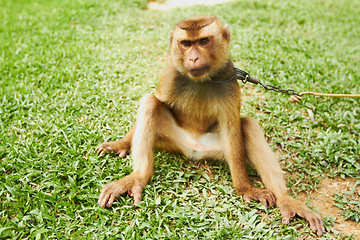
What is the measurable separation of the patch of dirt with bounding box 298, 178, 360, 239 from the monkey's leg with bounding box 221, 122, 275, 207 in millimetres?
658

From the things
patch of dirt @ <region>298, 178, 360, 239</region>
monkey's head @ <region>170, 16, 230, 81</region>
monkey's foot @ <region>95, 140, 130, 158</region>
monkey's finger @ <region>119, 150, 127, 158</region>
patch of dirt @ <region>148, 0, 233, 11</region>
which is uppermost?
patch of dirt @ <region>148, 0, 233, 11</region>

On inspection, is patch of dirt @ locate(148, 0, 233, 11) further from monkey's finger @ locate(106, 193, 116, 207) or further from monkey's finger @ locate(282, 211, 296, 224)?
monkey's finger @ locate(282, 211, 296, 224)

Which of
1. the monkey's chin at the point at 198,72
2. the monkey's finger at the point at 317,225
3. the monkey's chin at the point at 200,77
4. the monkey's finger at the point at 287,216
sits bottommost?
the monkey's finger at the point at 317,225

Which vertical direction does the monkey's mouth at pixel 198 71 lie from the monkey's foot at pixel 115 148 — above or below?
above

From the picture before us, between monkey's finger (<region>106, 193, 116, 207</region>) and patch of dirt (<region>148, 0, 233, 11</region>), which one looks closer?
monkey's finger (<region>106, 193, 116, 207</region>)

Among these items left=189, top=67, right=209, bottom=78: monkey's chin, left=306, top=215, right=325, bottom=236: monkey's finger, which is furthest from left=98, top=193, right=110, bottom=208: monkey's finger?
left=306, top=215, right=325, bottom=236: monkey's finger

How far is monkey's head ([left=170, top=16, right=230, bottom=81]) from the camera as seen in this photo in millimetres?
3156

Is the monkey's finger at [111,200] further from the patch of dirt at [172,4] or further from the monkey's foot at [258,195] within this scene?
the patch of dirt at [172,4]

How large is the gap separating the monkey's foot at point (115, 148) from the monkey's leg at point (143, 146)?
1.40 ft

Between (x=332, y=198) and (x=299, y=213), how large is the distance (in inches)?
32.0

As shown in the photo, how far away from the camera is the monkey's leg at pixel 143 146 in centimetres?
322

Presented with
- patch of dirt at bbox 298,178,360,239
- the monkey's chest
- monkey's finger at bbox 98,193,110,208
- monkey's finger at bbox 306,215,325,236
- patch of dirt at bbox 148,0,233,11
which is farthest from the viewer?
patch of dirt at bbox 148,0,233,11

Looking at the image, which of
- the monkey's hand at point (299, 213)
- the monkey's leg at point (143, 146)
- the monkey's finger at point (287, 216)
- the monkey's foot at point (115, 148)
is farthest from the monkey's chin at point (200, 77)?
the monkey's finger at point (287, 216)

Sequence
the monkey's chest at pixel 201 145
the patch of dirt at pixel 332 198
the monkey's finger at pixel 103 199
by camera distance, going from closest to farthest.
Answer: the monkey's finger at pixel 103 199, the patch of dirt at pixel 332 198, the monkey's chest at pixel 201 145
